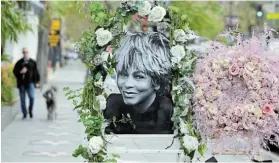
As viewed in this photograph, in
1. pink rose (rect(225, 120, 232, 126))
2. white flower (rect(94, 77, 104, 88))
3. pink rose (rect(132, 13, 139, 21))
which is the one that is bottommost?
pink rose (rect(225, 120, 232, 126))

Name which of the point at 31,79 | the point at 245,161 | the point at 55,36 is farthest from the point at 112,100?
the point at 55,36

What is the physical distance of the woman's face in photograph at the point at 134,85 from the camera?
7.29 metres

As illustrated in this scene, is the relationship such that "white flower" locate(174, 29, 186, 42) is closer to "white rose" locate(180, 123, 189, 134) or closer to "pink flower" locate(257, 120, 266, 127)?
"white rose" locate(180, 123, 189, 134)

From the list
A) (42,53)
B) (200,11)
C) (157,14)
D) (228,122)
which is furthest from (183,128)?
(42,53)

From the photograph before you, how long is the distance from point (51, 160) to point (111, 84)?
5.17m

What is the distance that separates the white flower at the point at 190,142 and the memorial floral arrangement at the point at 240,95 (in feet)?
0.56

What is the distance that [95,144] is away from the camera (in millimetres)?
7090

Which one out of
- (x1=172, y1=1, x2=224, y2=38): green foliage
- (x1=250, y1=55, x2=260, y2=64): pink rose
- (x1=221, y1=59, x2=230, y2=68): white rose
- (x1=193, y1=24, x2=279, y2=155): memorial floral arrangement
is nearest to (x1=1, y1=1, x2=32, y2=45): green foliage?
(x1=193, y1=24, x2=279, y2=155): memorial floral arrangement

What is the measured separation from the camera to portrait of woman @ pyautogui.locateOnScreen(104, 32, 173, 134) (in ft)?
23.8

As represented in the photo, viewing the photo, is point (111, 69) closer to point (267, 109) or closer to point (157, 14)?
point (157, 14)

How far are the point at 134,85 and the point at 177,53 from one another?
20.9 inches

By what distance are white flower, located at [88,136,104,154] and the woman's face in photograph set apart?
50 cm

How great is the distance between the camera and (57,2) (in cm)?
2852

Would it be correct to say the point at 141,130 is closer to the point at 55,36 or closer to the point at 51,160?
the point at 51,160
